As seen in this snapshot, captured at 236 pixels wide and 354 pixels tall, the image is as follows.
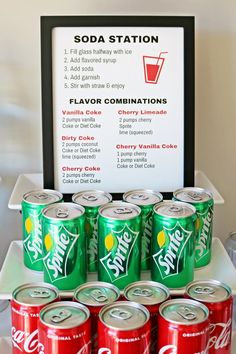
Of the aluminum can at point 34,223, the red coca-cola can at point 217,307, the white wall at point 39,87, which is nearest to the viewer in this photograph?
the red coca-cola can at point 217,307

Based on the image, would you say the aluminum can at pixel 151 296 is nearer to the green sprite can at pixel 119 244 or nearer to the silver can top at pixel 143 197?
the green sprite can at pixel 119 244

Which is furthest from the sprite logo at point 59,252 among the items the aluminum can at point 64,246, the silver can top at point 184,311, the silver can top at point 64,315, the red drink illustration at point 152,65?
the red drink illustration at point 152,65

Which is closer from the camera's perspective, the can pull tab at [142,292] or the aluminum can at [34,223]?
the can pull tab at [142,292]

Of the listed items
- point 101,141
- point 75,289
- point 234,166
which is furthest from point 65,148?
point 234,166

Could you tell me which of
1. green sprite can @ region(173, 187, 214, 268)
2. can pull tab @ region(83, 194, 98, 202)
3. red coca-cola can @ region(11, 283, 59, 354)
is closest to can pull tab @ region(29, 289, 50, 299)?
red coca-cola can @ region(11, 283, 59, 354)

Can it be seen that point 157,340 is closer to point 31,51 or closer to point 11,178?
point 11,178

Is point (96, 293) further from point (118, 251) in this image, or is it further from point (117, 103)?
point (117, 103)
